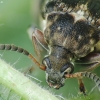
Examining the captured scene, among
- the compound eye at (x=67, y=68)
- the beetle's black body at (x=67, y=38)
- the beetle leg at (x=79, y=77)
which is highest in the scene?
the beetle's black body at (x=67, y=38)

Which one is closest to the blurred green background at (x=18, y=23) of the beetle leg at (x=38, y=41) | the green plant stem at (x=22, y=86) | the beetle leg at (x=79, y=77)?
the beetle leg at (x=38, y=41)

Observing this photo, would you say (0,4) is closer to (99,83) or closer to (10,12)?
(10,12)

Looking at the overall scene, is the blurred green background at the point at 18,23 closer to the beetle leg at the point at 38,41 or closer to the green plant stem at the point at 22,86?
the beetle leg at the point at 38,41

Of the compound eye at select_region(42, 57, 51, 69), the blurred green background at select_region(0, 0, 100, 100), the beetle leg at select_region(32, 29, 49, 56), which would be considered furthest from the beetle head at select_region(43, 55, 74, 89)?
the blurred green background at select_region(0, 0, 100, 100)

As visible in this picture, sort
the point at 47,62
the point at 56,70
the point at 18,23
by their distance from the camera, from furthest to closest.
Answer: the point at 18,23, the point at 47,62, the point at 56,70

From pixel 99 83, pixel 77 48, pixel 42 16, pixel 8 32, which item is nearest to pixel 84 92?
pixel 99 83

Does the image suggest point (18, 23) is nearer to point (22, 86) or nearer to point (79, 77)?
point (79, 77)

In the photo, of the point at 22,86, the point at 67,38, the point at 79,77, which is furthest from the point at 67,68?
the point at 22,86
